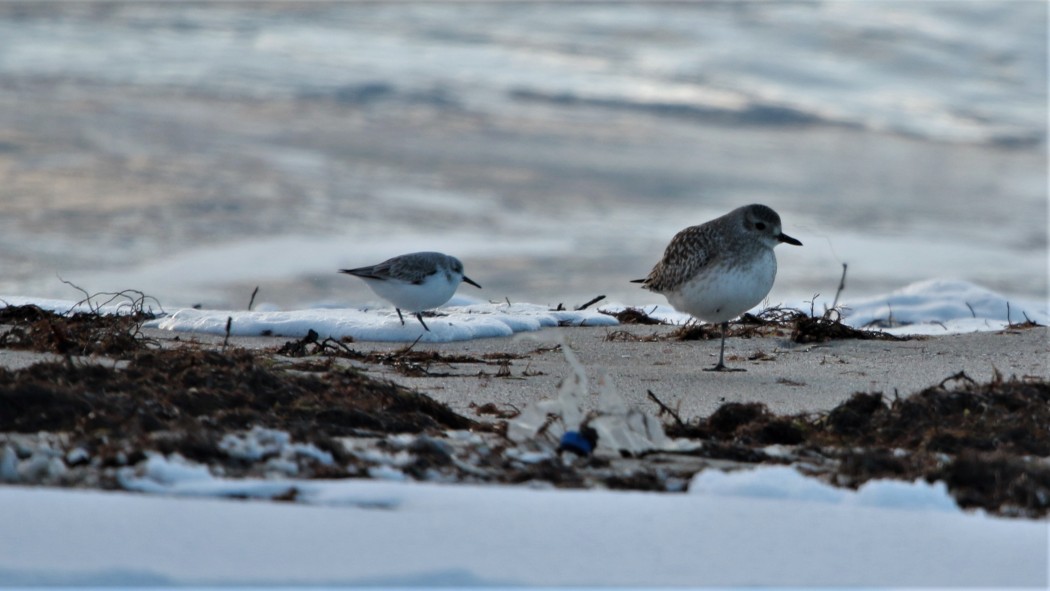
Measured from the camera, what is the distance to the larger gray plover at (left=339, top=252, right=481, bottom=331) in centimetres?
656

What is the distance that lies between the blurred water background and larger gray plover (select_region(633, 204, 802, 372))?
3361mm


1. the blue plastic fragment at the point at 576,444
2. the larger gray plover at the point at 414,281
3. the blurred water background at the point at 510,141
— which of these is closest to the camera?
the blue plastic fragment at the point at 576,444

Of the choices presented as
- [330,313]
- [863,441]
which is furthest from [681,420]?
[330,313]

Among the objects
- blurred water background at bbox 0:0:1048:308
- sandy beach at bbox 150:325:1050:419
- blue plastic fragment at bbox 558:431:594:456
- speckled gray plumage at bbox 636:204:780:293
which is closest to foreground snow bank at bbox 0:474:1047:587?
blue plastic fragment at bbox 558:431:594:456

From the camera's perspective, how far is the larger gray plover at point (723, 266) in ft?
19.7

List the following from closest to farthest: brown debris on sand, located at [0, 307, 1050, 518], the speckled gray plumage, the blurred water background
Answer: brown debris on sand, located at [0, 307, 1050, 518] → the speckled gray plumage → the blurred water background

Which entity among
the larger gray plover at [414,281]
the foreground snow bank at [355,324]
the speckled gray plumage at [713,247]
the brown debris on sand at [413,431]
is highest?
the speckled gray plumage at [713,247]

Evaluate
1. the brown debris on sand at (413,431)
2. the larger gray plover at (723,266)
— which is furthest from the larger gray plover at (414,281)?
the brown debris on sand at (413,431)

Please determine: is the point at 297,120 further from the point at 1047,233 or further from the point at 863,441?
the point at 863,441

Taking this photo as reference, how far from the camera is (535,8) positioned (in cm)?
2041

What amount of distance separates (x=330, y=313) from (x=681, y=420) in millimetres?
2802

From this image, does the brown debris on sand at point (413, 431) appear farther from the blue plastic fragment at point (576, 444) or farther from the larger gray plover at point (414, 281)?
the larger gray plover at point (414, 281)

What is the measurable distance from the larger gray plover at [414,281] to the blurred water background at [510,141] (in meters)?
2.52

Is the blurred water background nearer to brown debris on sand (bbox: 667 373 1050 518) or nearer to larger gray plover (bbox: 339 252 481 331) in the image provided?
larger gray plover (bbox: 339 252 481 331)
